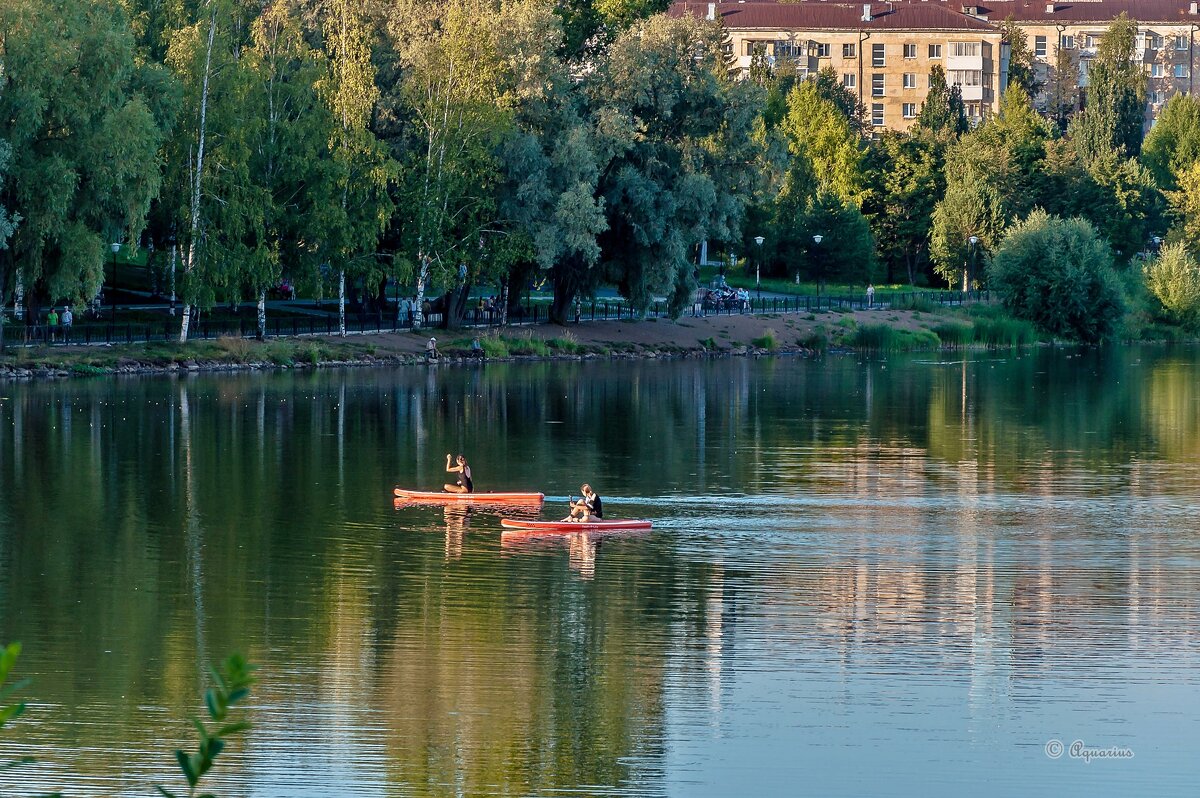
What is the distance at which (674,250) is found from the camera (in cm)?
8569

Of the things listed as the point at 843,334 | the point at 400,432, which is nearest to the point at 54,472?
the point at 400,432

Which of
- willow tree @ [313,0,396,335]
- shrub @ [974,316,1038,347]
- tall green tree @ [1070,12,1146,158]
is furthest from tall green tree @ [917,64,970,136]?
willow tree @ [313,0,396,335]

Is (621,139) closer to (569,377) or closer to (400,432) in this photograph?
(569,377)

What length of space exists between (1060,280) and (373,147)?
143 feet

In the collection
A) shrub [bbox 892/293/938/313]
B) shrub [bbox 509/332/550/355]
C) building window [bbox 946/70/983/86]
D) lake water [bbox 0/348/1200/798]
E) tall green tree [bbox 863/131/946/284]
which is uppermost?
building window [bbox 946/70/983/86]

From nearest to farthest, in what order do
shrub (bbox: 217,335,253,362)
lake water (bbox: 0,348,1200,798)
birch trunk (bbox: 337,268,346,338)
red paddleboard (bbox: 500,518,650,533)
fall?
lake water (bbox: 0,348,1200,798) → red paddleboard (bbox: 500,518,650,533) → shrub (bbox: 217,335,253,362) → birch trunk (bbox: 337,268,346,338)

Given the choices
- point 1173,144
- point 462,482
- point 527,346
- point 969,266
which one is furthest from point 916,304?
point 462,482

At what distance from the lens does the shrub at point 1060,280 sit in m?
103

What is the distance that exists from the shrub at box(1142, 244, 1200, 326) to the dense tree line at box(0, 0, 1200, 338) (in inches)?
288

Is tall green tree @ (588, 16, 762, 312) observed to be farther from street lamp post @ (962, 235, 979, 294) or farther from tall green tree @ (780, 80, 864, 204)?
tall green tree @ (780, 80, 864, 204)

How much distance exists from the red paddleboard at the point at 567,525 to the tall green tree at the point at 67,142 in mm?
33632

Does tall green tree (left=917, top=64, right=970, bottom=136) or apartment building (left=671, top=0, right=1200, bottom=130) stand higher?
apartment building (left=671, top=0, right=1200, bottom=130)

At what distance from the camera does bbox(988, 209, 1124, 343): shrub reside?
103375 millimetres

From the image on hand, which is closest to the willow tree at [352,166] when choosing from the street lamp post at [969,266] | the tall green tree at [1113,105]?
the street lamp post at [969,266]
